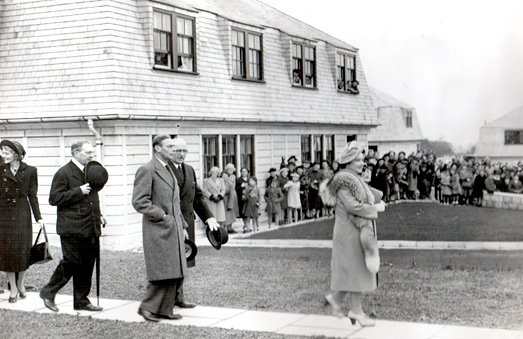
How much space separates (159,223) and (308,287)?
2189 millimetres

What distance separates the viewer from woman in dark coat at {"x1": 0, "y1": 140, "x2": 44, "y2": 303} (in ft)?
24.9

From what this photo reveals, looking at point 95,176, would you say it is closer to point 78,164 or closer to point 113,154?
point 78,164

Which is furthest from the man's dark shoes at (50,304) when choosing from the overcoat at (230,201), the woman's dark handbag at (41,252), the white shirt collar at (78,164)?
the overcoat at (230,201)

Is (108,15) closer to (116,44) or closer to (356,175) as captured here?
(116,44)

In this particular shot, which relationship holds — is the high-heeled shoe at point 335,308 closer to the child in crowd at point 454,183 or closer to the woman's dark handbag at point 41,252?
the woman's dark handbag at point 41,252

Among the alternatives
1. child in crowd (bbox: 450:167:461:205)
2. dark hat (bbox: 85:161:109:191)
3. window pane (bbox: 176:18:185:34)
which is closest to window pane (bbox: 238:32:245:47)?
window pane (bbox: 176:18:185:34)

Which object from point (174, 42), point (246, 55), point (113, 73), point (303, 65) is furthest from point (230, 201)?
point (113, 73)

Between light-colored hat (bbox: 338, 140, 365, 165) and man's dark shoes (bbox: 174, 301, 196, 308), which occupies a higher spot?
light-colored hat (bbox: 338, 140, 365, 165)

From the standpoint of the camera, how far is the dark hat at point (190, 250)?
6891mm

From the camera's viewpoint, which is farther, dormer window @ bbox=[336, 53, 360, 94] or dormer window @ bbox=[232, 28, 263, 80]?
dormer window @ bbox=[336, 53, 360, 94]

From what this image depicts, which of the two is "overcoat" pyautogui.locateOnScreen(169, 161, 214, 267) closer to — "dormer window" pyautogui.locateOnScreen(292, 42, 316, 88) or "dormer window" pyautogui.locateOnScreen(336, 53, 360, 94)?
"dormer window" pyautogui.locateOnScreen(292, 42, 316, 88)

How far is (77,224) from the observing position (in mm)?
6914

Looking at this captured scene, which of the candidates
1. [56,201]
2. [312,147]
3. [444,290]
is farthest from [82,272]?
[312,147]

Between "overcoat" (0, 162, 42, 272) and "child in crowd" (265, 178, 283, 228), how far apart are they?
26.4 feet
